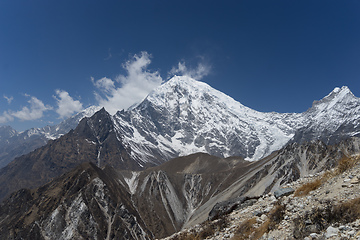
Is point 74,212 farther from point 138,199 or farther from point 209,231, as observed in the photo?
point 209,231

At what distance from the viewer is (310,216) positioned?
11.8 m

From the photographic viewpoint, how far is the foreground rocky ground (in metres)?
10.7

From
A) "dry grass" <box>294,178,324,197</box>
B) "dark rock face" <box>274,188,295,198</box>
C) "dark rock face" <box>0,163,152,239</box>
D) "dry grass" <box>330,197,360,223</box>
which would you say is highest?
"dark rock face" <box>0,163,152,239</box>

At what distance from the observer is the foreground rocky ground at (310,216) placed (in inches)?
421

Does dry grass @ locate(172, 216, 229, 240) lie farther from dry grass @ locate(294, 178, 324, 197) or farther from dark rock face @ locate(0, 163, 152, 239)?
Result: dark rock face @ locate(0, 163, 152, 239)

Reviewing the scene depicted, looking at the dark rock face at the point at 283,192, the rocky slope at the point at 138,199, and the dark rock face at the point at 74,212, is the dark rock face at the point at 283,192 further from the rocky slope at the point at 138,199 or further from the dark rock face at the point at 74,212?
the dark rock face at the point at 74,212

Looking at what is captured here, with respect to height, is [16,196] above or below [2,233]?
above

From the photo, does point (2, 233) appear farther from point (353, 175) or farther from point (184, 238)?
point (353, 175)

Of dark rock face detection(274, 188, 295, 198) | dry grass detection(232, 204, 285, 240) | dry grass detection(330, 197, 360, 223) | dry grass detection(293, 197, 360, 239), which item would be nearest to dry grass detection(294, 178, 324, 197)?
dark rock face detection(274, 188, 295, 198)

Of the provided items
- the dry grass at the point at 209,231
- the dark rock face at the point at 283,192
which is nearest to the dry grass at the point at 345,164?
the dark rock face at the point at 283,192

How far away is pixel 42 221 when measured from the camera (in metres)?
119

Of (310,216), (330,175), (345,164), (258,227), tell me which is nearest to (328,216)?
(310,216)

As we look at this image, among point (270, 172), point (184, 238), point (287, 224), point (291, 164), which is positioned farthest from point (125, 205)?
point (287, 224)

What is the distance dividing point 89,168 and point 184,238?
144041mm
